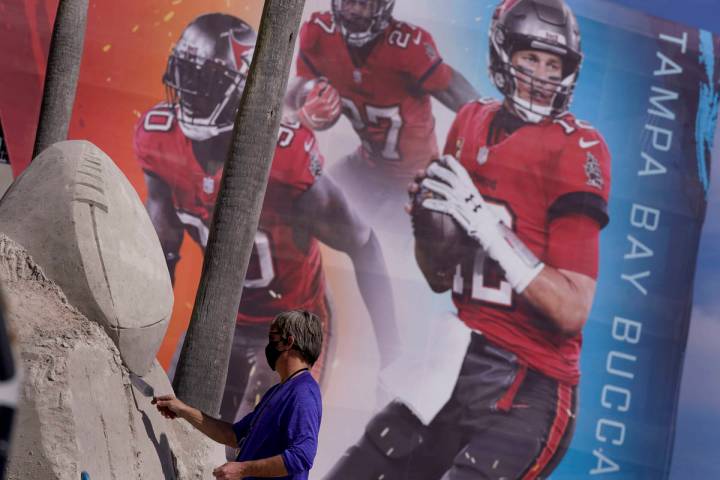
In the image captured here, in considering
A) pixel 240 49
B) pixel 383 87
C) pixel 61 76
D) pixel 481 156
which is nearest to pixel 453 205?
pixel 481 156

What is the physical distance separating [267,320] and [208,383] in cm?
722

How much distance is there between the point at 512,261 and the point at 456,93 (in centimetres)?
248

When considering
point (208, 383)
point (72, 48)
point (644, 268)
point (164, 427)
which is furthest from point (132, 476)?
point (644, 268)

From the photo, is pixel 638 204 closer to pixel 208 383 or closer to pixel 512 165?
pixel 512 165

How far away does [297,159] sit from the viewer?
13195 mm

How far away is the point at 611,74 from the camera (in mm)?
15195

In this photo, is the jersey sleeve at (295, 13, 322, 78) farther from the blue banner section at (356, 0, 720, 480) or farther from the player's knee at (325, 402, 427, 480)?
the player's knee at (325, 402, 427, 480)

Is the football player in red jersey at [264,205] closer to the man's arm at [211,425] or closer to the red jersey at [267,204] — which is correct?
the red jersey at [267,204]

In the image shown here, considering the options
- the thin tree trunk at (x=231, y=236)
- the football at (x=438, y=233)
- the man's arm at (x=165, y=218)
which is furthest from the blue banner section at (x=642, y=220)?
the thin tree trunk at (x=231, y=236)

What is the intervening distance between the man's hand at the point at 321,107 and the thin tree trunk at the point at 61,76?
6016mm

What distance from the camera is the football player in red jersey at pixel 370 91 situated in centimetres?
1345

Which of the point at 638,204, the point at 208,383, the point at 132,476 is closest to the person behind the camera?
the point at 132,476

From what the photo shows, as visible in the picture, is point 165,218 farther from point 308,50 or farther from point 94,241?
point 94,241

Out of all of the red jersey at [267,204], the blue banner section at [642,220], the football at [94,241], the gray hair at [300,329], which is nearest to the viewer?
the gray hair at [300,329]
